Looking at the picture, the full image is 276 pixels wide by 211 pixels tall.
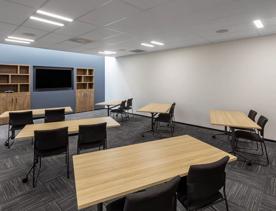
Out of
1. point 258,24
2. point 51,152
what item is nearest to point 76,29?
point 51,152

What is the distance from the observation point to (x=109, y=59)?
9.48 metres

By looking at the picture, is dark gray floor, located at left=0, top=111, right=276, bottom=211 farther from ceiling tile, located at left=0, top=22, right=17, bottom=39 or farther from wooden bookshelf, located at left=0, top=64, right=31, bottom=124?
wooden bookshelf, located at left=0, top=64, right=31, bottom=124

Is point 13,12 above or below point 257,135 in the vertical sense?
above

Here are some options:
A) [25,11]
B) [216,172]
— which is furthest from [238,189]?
[25,11]

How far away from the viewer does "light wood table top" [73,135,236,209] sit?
1.35m

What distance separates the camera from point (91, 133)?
3010mm

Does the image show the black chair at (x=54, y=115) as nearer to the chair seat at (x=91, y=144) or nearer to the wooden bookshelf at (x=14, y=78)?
the chair seat at (x=91, y=144)

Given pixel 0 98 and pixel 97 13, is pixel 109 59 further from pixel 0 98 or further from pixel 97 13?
pixel 97 13

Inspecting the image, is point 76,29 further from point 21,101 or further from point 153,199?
point 21,101

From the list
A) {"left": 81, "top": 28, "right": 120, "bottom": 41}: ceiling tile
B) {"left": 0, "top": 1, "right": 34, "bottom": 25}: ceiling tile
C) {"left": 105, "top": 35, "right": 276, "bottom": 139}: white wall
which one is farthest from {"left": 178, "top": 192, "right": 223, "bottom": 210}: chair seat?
{"left": 105, "top": 35, "right": 276, "bottom": 139}: white wall

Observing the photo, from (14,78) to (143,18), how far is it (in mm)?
6046

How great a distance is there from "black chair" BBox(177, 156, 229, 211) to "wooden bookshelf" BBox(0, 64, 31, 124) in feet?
22.7

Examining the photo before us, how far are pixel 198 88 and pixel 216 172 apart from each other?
15.3 feet

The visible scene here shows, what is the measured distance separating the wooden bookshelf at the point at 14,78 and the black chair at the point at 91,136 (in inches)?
211
